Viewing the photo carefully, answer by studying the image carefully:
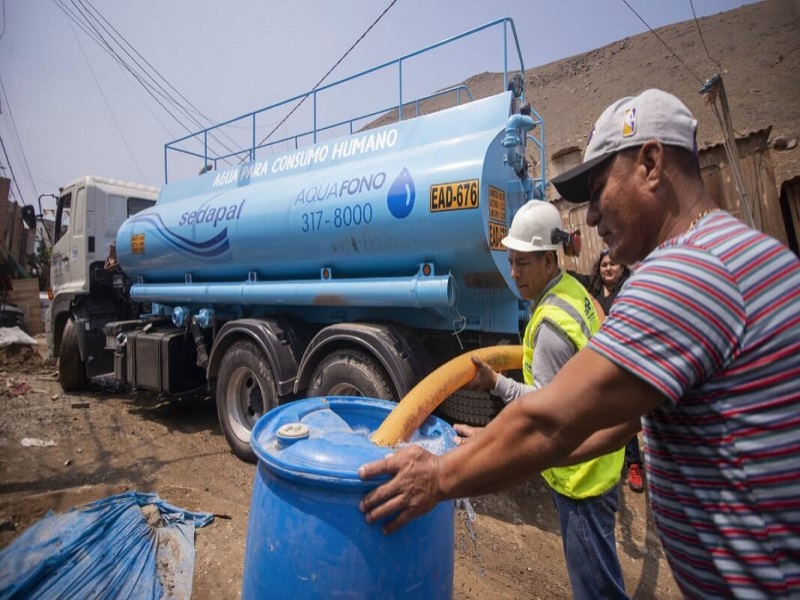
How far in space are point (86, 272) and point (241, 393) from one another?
12.5 feet

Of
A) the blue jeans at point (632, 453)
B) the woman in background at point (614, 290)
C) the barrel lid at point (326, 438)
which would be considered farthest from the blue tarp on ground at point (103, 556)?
the blue jeans at point (632, 453)

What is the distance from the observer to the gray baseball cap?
966mm

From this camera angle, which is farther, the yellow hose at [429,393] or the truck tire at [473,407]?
the truck tire at [473,407]

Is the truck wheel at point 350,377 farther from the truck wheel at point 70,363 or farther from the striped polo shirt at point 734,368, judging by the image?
the truck wheel at point 70,363

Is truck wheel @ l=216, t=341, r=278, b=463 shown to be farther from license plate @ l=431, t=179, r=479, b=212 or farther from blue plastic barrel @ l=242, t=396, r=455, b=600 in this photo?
blue plastic barrel @ l=242, t=396, r=455, b=600

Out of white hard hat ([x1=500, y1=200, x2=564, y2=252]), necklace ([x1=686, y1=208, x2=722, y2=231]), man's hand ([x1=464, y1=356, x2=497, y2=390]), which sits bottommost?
man's hand ([x1=464, y1=356, x2=497, y2=390])

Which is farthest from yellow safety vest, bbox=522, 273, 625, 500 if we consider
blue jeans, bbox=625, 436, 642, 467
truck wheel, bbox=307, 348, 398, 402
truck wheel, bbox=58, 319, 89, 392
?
truck wheel, bbox=58, 319, 89, 392

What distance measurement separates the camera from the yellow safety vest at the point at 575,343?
1.68 m

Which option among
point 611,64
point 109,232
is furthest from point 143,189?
point 611,64

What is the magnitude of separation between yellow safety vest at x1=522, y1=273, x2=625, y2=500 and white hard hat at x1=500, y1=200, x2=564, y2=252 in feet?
0.69

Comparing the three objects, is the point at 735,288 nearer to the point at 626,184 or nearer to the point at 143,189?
the point at 626,184

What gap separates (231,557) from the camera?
2.74 meters

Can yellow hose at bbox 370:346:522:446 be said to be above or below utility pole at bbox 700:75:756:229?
below

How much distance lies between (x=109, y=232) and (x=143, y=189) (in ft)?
3.01
